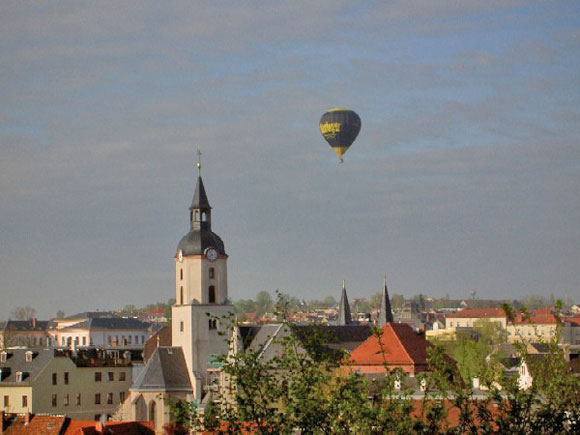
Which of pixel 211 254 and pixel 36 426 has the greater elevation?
pixel 211 254

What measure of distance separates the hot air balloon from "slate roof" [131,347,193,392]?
132 ft

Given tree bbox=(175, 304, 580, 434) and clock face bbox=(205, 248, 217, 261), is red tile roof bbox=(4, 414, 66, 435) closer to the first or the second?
clock face bbox=(205, 248, 217, 261)

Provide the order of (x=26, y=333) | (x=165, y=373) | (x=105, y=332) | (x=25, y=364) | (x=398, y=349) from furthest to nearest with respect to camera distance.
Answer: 1. (x=26, y=333)
2. (x=105, y=332)
3. (x=25, y=364)
4. (x=165, y=373)
5. (x=398, y=349)

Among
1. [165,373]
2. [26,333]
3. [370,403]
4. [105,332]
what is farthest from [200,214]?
[26,333]

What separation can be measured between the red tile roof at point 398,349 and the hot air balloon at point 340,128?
43426mm

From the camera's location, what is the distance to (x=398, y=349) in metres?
81.4

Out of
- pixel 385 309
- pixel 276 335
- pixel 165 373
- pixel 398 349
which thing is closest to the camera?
pixel 276 335

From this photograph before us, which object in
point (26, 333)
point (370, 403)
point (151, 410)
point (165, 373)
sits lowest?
point (151, 410)

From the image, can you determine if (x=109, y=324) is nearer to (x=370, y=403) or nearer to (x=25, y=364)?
(x=25, y=364)

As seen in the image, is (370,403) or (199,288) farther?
(199,288)

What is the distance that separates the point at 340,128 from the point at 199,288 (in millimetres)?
36330

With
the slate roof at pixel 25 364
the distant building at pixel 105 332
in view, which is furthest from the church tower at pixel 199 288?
the distant building at pixel 105 332

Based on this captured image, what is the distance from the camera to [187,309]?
95.4 m

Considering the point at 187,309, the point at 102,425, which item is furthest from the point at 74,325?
the point at 102,425
